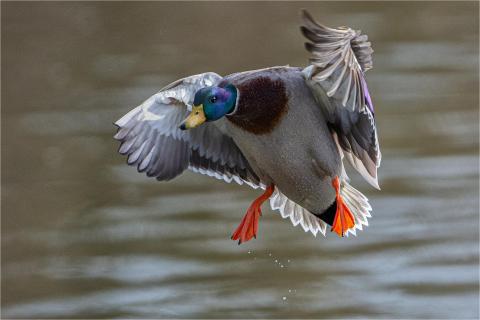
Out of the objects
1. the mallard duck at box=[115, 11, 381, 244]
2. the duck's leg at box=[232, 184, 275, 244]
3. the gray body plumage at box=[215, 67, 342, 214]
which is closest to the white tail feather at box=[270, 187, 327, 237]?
the mallard duck at box=[115, 11, 381, 244]

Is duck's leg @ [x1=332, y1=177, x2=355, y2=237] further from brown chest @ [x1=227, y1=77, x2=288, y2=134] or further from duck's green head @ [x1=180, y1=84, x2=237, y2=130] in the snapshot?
duck's green head @ [x1=180, y1=84, x2=237, y2=130]

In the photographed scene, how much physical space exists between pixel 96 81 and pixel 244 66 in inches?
55.9

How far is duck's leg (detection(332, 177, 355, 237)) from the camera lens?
568 centimetres

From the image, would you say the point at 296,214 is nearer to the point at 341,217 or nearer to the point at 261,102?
the point at 341,217

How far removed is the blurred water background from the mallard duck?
1562mm

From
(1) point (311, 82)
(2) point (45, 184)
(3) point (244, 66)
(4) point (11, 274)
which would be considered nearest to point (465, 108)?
(3) point (244, 66)

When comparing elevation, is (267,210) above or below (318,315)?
above

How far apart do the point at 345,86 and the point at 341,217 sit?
0.80 metres

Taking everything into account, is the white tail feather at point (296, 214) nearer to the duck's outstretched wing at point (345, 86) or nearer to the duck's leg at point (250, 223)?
the duck's leg at point (250, 223)

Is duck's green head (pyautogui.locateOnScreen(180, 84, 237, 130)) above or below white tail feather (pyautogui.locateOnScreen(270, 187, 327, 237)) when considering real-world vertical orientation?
above

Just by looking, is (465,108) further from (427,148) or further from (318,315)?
(318,315)

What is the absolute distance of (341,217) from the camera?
570 centimetres

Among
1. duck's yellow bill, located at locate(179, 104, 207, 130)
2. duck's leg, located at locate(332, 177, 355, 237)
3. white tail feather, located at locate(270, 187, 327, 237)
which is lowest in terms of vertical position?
duck's leg, located at locate(332, 177, 355, 237)

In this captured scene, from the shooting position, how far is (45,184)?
9.30 m
